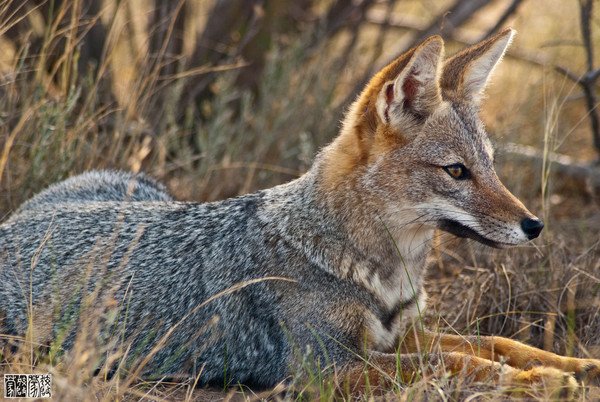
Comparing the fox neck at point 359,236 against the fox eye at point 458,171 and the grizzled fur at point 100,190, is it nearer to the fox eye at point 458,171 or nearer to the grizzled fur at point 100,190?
the fox eye at point 458,171

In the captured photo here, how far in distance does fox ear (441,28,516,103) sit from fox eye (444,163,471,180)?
1.86 ft

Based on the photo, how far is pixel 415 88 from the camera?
14.3 feet

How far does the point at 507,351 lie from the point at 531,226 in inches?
29.2

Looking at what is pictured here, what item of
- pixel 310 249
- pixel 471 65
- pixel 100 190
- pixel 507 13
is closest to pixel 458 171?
pixel 471 65

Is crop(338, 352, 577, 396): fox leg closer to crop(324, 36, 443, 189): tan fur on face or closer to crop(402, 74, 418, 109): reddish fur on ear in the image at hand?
crop(324, 36, 443, 189): tan fur on face

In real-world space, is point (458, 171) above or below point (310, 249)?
above

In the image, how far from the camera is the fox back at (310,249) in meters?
4.20

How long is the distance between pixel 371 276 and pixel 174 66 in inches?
184

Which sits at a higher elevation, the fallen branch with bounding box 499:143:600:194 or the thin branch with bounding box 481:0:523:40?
the thin branch with bounding box 481:0:523:40

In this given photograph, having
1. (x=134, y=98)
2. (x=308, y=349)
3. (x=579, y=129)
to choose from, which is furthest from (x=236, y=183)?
(x=579, y=129)

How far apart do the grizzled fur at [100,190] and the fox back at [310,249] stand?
0.61 m

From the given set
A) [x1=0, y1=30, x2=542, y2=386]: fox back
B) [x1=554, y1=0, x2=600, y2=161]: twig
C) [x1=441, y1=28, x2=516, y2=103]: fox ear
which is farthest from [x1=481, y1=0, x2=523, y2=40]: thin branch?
[x1=0, y1=30, x2=542, y2=386]: fox back

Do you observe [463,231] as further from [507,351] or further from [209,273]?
[209,273]

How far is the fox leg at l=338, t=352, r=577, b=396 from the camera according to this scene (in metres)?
3.82
